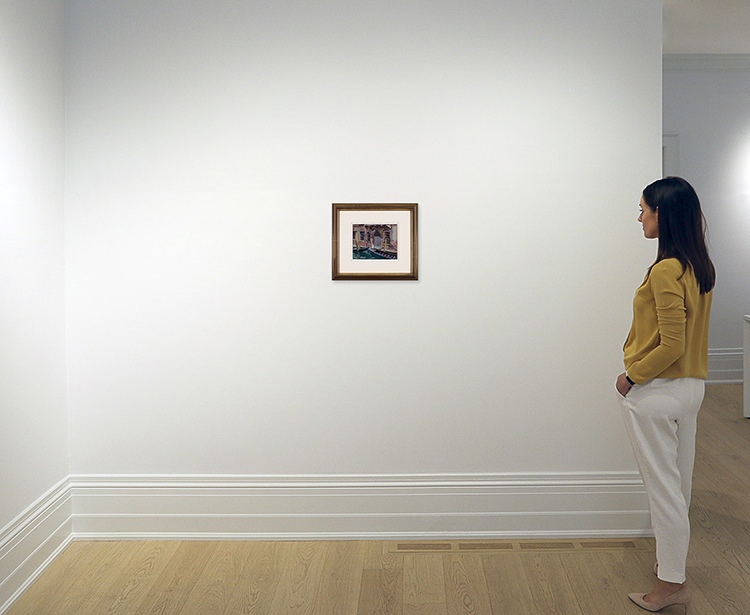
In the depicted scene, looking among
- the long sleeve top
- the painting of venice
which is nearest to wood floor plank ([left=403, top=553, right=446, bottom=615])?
the long sleeve top

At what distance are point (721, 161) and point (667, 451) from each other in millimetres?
4796

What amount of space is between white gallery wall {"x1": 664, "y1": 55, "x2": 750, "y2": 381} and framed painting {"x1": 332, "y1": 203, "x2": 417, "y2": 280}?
4.28 m

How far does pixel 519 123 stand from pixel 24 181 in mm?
2170

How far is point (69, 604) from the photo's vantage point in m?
2.36

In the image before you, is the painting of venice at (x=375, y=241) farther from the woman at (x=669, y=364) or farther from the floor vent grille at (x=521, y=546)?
the floor vent grille at (x=521, y=546)

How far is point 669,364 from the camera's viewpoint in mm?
2174

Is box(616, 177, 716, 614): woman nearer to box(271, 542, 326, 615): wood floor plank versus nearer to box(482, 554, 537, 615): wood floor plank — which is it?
box(482, 554, 537, 615): wood floor plank

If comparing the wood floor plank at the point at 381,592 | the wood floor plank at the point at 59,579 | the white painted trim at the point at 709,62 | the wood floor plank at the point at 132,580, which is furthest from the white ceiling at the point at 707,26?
→ the wood floor plank at the point at 59,579

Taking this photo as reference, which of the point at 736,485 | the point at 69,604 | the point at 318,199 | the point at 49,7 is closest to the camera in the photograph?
the point at 69,604

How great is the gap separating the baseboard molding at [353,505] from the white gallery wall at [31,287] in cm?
29

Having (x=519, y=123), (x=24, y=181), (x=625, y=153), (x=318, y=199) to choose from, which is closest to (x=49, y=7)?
(x=24, y=181)

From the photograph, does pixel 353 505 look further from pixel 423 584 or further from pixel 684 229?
pixel 684 229

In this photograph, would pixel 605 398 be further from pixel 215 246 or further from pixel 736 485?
pixel 215 246

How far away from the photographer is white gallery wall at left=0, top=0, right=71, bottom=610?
7.83 feet
